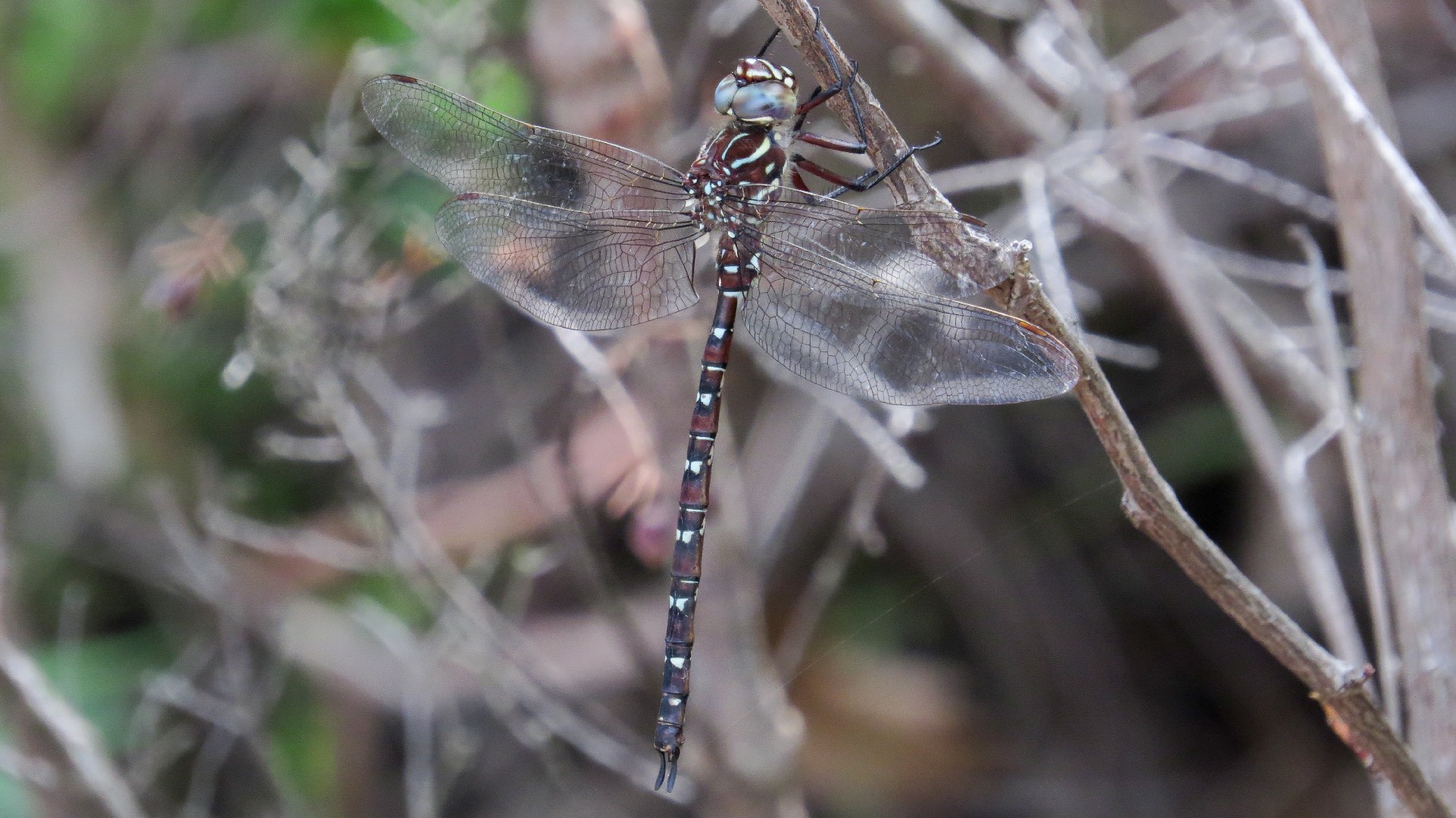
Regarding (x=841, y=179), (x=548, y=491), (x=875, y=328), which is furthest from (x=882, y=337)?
(x=548, y=491)

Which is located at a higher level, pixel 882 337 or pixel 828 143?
pixel 828 143

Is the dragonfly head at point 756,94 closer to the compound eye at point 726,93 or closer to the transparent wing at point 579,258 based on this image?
the compound eye at point 726,93

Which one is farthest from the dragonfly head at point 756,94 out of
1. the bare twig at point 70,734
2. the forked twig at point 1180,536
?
the bare twig at point 70,734

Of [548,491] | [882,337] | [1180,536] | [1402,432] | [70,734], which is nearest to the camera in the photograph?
[1180,536]

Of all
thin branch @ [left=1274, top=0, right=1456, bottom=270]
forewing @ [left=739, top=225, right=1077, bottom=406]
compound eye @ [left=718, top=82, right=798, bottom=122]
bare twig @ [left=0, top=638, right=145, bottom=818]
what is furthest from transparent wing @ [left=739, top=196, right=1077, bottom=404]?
bare twig @ [left=0, top=638, right=145, bottom=818]

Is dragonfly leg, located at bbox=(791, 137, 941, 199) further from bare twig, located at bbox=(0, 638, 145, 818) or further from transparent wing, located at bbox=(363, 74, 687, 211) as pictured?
bare twig, located at bbox=(0, 638, 145, 818)

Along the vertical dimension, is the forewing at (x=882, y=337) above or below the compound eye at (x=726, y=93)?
below

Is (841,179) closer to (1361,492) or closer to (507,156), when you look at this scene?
(507,156)
